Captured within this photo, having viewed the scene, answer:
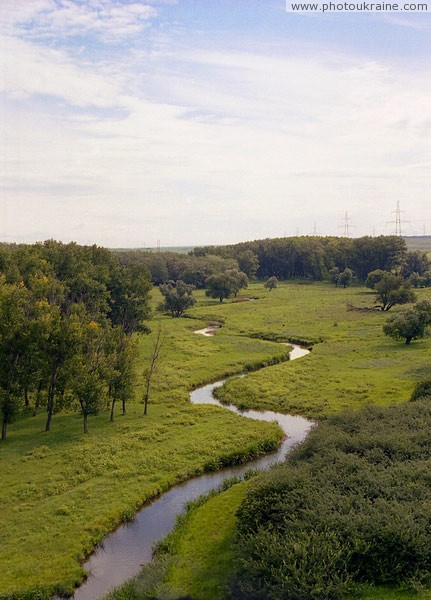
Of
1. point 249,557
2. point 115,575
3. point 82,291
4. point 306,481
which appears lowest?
point 115,575

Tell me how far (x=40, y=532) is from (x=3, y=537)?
2.12m

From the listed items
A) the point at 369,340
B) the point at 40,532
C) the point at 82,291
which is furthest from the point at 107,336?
the point at 369,340

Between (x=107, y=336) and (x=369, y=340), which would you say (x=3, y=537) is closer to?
(x=107, y=336)

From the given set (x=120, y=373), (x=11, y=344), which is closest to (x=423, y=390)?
(x=120, y=373)

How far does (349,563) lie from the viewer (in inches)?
912

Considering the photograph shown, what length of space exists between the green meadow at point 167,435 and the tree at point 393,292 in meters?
18.8

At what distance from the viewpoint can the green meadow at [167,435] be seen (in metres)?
30.5

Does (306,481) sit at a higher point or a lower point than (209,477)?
higher

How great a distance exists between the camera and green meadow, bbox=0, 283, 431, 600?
30531mm

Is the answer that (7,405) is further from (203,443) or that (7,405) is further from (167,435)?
(203,443)

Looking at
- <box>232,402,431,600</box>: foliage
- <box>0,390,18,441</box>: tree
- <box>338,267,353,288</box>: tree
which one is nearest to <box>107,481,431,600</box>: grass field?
<box>232,402,431,600</box>: foliage

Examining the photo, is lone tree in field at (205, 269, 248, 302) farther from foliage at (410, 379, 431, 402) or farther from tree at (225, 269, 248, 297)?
foliage at (410, 379, 431, 402)

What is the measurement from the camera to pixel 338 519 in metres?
24.7

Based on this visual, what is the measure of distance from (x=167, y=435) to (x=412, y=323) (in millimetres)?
48275
